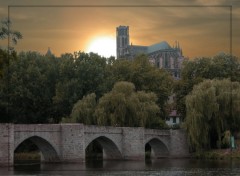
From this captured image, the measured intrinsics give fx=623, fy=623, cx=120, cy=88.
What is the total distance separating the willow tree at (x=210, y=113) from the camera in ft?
171

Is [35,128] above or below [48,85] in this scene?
below

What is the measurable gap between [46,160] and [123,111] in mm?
10330

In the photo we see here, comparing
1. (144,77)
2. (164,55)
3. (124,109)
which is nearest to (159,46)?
(164,55)

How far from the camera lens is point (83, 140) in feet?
152

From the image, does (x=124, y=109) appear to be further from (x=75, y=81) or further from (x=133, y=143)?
(x=75, y=81)

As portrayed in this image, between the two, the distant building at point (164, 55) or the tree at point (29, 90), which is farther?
the distant building at point (164, 55)

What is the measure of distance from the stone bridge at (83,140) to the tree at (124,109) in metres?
1.95

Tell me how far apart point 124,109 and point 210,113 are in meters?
7.55

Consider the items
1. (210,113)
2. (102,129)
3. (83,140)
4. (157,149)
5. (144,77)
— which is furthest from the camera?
(144,77)

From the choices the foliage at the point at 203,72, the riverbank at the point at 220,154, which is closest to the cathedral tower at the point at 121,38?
the foliage at the point at 203,72

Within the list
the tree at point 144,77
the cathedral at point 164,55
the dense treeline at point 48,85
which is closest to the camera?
the dense treeline at point 48,85

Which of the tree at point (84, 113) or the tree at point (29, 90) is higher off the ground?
the tree at point (29, 90)

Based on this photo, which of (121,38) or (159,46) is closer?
(159,46)

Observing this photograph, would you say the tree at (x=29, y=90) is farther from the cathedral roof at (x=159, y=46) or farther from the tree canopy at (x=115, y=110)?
the cathedral roof at (x=159, y=46)
